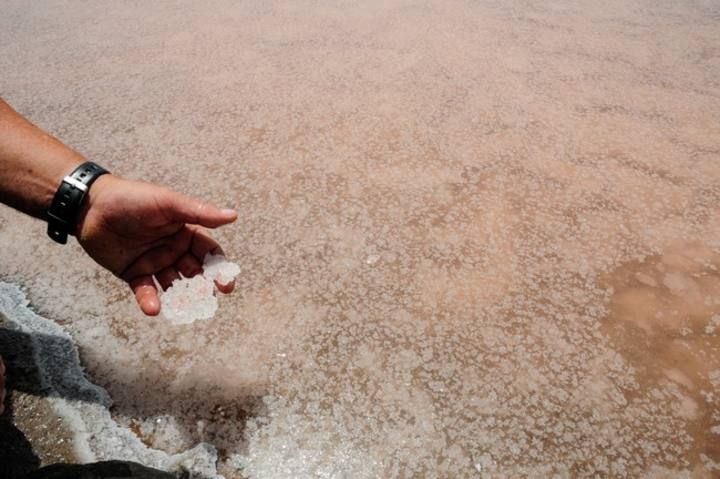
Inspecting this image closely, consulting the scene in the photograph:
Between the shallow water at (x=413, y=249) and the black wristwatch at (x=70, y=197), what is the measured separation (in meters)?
0.28

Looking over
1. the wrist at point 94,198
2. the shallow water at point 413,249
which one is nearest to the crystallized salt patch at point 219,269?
the shallow water at point 413,249

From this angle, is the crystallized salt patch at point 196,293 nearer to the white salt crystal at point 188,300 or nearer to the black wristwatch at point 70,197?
the white salt crystal at point 188,300

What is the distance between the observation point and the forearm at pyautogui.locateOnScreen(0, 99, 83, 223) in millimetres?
1104

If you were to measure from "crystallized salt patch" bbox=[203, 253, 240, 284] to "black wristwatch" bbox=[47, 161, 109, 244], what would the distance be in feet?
1.10

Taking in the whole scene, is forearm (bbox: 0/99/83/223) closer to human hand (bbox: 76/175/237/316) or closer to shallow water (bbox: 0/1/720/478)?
human hand (bbox: 76/175/237/316)

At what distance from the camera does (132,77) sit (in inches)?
89.0

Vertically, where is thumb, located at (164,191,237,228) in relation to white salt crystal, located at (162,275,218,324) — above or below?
above

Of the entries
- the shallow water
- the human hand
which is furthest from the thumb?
the shallow water

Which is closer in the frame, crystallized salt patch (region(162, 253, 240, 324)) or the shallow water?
the shallow water

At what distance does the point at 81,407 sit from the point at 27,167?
24.1 inches

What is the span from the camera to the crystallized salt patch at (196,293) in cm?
119

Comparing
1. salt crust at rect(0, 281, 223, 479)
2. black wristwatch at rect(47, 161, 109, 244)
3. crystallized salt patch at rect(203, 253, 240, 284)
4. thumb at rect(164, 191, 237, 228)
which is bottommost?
salt crust at rect(0, 281, 223, 479)

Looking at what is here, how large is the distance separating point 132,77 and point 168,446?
6.41ft

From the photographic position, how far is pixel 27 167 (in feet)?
3.64
